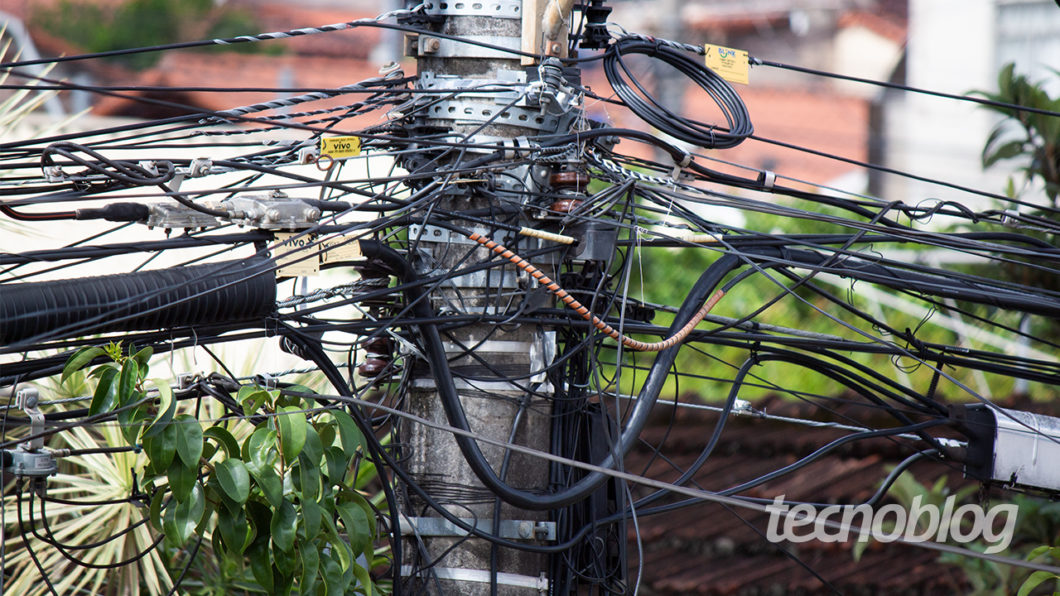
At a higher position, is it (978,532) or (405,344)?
(405,344)

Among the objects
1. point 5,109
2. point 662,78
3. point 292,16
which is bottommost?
point 5,109

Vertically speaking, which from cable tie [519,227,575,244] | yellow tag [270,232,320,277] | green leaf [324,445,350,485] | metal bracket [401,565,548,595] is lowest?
metal bracket [401,565,548,595]

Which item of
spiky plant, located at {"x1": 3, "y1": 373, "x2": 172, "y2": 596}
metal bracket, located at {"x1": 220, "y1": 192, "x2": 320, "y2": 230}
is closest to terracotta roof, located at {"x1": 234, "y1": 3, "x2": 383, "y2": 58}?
spiky plant, located at {"x1": 3, "y1": 373, "x2": 172, "y2": 596}

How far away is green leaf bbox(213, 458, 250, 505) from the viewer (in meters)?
3.16

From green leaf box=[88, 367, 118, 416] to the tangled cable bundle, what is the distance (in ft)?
6.50

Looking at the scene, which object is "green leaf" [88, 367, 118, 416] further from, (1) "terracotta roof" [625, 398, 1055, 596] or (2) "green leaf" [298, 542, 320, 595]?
(1) "terracotta roof" [625, 398, 1055, 596]

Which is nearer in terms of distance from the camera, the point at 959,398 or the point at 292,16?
the point at 959,398

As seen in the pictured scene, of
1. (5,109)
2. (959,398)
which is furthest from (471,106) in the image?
(959,398)

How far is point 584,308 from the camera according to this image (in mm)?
3498

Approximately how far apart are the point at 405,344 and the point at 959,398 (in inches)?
241

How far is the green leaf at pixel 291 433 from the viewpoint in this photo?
125 inches

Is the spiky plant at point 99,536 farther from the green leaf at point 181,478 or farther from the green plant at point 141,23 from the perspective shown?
the green plant at point 141,23

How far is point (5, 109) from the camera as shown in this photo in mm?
5137

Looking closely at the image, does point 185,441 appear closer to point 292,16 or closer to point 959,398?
point 959,398
